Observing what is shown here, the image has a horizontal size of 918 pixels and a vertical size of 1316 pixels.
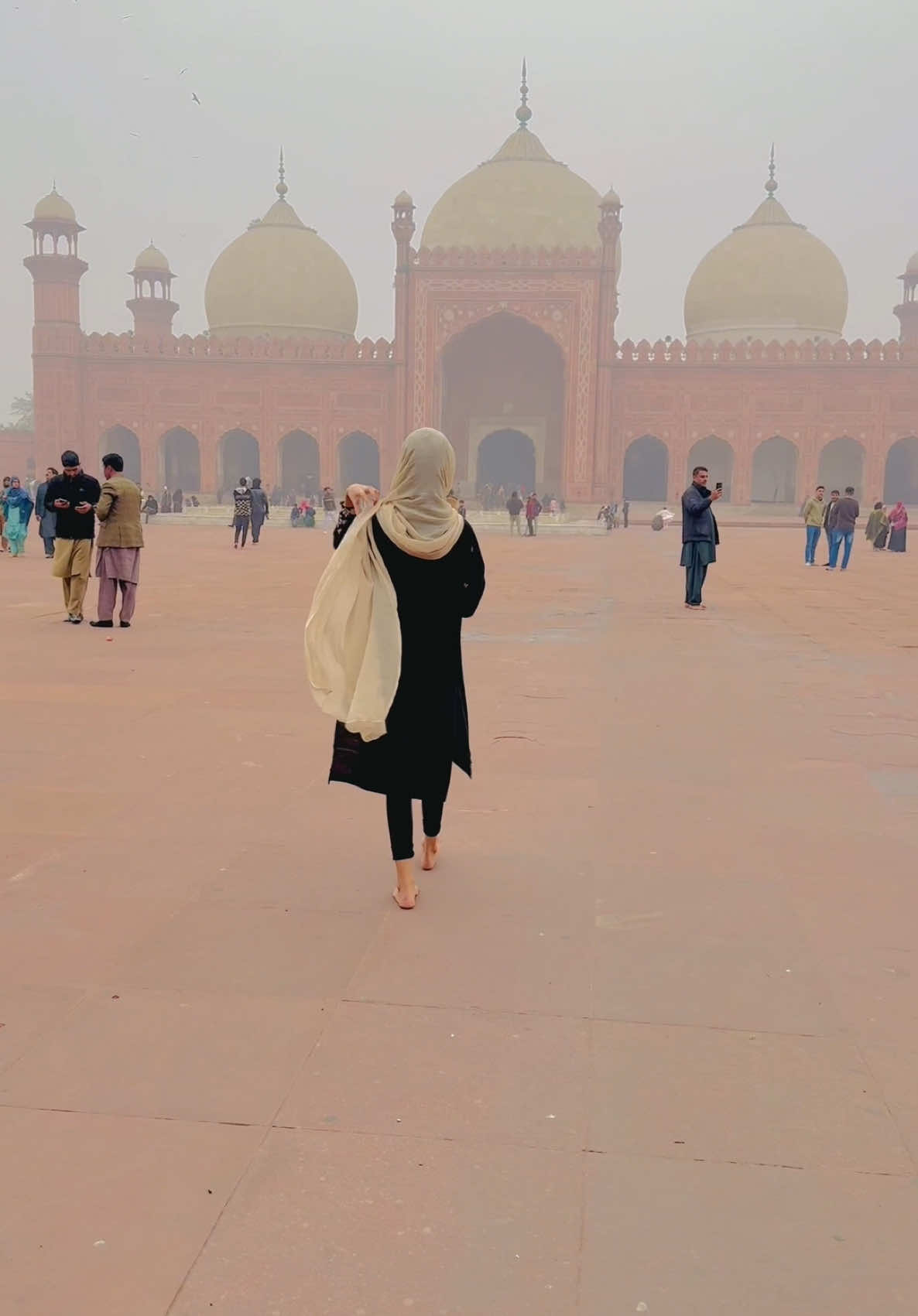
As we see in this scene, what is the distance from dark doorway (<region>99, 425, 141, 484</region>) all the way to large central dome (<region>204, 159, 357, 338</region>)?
507 cm

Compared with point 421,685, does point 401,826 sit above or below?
below

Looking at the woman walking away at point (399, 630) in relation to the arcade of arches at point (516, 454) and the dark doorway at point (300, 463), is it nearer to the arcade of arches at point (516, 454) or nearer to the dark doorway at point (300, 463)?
the arcade of arches at point (516, 454)

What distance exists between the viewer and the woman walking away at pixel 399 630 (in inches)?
112

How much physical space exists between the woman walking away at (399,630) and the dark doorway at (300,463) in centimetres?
3214

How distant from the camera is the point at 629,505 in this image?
33000 mm

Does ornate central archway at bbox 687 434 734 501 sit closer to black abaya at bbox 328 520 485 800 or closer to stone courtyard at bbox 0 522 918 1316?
stone courtyard at bbox 0 522 918 1316

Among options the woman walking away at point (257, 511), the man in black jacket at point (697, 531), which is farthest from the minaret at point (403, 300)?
the man in black jacket at point (697, 531)

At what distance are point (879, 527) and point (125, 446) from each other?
2292 centimetres

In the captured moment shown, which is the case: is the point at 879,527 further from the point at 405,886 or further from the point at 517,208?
the point at 517,208

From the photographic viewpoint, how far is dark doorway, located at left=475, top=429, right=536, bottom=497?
116ft

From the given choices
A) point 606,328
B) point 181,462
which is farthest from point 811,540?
point 181,462

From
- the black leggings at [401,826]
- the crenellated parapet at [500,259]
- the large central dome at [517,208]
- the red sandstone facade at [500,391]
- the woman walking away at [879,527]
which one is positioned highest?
the large central dome at [517,208]

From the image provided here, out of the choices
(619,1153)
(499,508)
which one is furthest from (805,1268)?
(499,508)

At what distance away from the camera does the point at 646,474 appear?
114 feet
